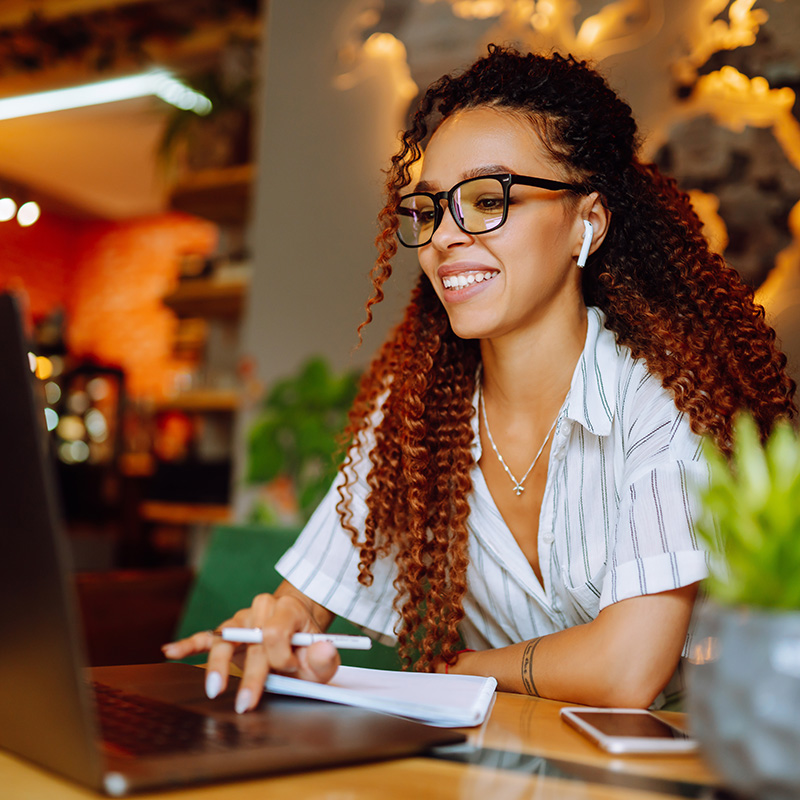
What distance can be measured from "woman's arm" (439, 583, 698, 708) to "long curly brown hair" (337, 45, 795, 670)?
22 cm

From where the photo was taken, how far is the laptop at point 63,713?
1.66 feet

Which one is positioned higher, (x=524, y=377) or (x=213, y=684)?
(x=524, y=377)

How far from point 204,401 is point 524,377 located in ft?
9.02

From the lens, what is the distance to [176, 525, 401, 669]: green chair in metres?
1.56

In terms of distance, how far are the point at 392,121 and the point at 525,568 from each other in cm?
237

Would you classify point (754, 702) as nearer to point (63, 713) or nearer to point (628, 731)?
point (628, 731)

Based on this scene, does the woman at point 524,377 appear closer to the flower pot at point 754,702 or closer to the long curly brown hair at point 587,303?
the long curly brown hair at point 587,303

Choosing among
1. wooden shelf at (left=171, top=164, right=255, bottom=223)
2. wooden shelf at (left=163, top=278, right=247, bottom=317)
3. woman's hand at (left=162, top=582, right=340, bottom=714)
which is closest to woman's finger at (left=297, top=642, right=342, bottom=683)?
woman's hand at (left=162, top=582, right=340, bottom=714)

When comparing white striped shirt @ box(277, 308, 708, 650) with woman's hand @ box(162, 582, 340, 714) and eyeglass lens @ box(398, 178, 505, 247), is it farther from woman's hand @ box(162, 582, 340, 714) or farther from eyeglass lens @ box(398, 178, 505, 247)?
woman's hand @ box(162, 582, 340, 714)

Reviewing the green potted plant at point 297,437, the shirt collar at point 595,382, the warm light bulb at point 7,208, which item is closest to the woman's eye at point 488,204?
the shirt collar at point 595,382

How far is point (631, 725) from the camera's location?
721 mm

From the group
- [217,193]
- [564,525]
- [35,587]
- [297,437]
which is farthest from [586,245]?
[217,193]

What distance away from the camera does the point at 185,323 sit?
527 cm

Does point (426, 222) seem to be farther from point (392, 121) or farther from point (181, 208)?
point (181, 208)
